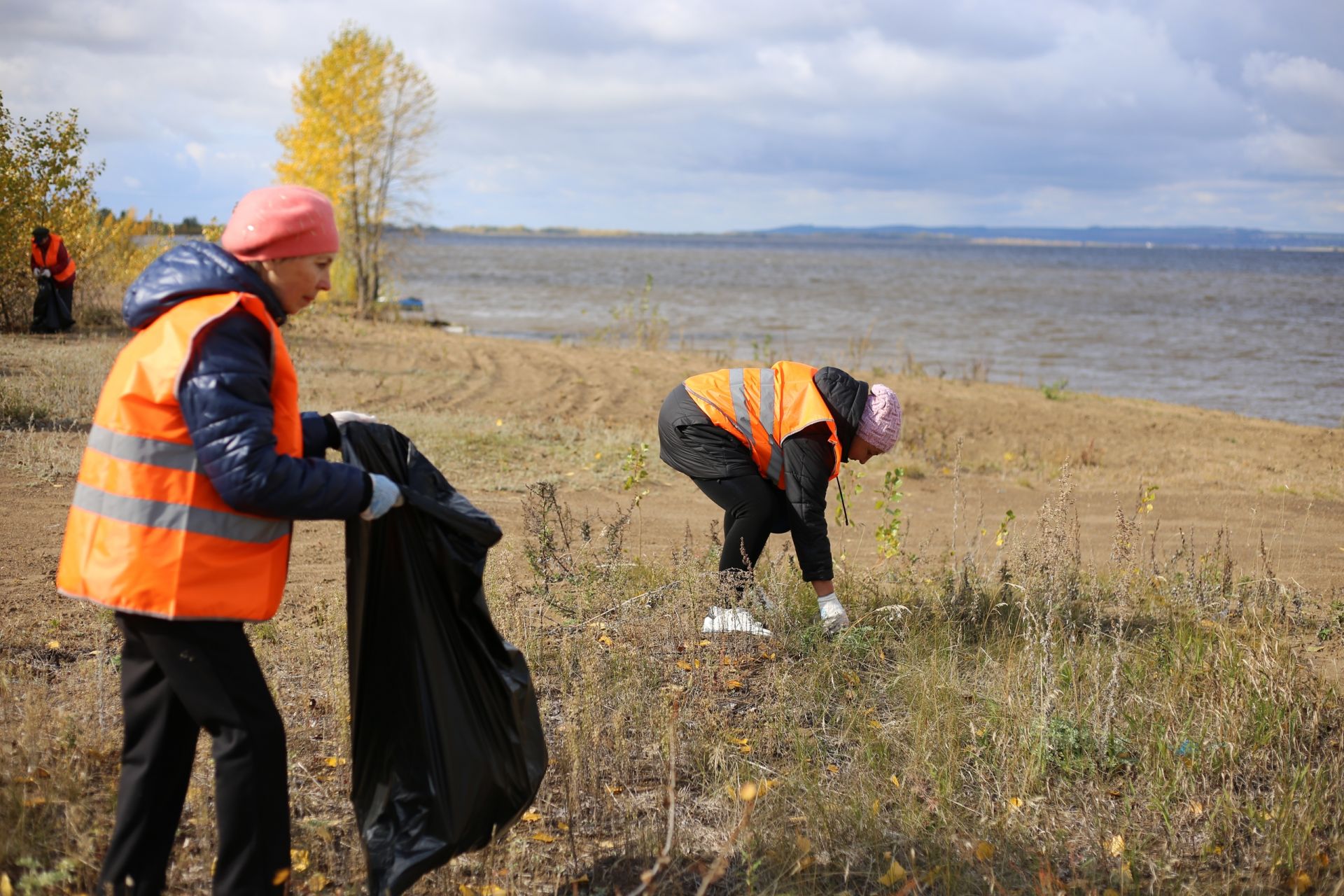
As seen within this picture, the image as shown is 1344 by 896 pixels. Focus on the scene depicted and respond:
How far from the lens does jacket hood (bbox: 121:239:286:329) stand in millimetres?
→ 2254

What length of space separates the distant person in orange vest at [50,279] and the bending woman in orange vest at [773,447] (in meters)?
11.7

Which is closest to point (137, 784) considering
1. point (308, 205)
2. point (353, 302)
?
point (308, 205)

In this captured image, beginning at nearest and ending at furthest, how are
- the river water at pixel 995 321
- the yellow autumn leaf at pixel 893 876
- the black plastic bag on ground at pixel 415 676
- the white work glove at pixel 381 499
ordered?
the white work glove at pixel 381 499
the black plastic bag on ground at pixel 415 676
the yellow autumn leaf at pixel 893 876
the river water at pixel 995 321

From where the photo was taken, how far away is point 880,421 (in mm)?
4328

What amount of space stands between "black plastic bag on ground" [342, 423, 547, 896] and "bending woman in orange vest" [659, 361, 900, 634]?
197 centimetres

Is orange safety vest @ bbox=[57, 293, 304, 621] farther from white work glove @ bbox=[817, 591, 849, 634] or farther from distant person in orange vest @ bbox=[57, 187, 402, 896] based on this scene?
white work glove @ bbox=[817, 591, 849, 634]

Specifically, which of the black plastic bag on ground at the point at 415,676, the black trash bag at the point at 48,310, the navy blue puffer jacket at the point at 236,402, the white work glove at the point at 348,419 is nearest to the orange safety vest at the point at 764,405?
the black plastic bag on ground at the point at 415,676

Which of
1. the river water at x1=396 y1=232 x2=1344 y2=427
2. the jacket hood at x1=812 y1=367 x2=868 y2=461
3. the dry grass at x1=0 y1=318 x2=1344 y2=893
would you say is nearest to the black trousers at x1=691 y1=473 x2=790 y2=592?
the dry grass at x1=0 y1=318 x2=1344 y2=893

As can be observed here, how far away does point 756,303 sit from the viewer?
34.1 meters

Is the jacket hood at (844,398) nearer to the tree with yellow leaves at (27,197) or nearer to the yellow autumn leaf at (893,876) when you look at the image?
the yellow autumn leaf at (893,876)

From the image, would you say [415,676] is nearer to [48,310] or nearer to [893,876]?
[893,876]

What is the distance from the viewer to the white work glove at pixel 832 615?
4625 mm

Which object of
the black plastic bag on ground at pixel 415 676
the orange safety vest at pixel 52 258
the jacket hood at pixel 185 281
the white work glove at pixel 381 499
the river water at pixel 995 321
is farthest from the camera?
the river water at pixel 995 321

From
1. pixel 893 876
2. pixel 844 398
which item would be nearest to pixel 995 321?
pixel 844 398
